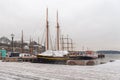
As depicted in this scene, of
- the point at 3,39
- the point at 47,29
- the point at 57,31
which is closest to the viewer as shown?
the point at 47,29

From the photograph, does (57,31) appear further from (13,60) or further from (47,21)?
(13,60)

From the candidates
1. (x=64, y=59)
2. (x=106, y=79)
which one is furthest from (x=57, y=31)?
(x=106, y=79)

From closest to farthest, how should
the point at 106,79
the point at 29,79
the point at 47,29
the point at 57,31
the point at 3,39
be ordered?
the point at 29,79 < the point at 106,79 < the point at 47,29 < the point at 57,31 < the point at 3,39

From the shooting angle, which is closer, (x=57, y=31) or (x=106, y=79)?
(x=106, y=79)

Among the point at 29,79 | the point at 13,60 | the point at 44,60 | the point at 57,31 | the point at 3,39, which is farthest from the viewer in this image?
the point at 3,39

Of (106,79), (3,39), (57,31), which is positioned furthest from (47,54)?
(3,39)

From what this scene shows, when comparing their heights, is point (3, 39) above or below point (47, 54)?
above

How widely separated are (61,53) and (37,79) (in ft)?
121

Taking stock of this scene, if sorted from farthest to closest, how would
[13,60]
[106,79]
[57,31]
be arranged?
[57,31]
[13,60]
[106,79]

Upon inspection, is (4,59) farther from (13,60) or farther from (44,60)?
(44,60)

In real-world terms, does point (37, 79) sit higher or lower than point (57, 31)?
lower

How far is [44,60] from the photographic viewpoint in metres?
49.4

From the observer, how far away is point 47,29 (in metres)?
57.9

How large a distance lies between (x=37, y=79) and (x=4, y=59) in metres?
36.7
